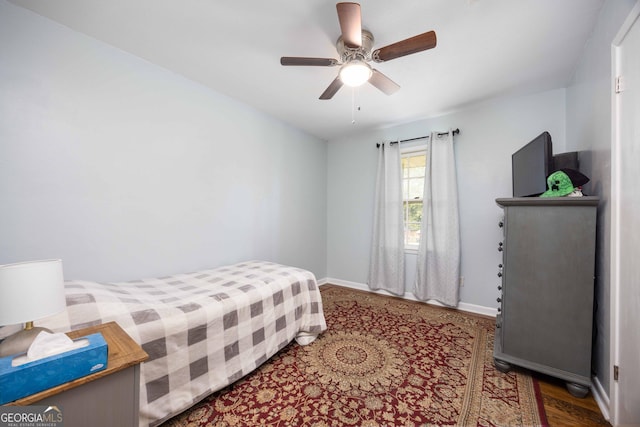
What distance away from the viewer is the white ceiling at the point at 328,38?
4.99ft

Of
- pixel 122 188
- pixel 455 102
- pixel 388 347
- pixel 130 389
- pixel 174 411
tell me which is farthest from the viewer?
pixel 455 102

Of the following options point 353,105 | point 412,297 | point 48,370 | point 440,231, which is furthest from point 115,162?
point 412,297

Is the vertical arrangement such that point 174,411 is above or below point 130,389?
below

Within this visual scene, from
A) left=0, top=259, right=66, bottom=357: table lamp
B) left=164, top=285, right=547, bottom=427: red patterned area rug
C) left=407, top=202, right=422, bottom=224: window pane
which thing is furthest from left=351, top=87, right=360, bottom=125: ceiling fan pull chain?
left=0, top=259, right=66, bottom=357: table lamp

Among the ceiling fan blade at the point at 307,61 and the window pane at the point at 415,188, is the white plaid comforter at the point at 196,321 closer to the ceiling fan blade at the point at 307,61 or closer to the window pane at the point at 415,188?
the ceiling fan blade at the point at 307,61

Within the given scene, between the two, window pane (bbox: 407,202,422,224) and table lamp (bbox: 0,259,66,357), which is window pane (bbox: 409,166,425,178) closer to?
window pane (bbox: 407,202,422,224)

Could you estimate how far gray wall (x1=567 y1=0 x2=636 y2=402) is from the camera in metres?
1.41

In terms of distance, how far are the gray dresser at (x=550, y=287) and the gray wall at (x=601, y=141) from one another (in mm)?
67

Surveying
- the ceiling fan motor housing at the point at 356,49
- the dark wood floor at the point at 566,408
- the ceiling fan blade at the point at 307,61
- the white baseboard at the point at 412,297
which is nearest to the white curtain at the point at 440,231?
the white baseboard at the point at 412,297

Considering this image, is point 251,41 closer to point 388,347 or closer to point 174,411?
point 174,411

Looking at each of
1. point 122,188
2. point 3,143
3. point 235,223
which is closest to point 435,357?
point 235,223

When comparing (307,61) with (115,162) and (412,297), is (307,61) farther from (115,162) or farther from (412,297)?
(412,297)

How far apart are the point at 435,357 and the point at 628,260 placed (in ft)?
4.47

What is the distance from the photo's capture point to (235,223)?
2793mm
